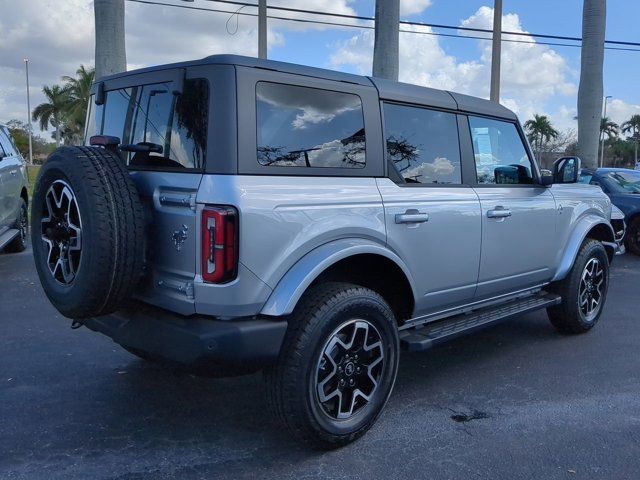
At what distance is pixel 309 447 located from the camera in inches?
128

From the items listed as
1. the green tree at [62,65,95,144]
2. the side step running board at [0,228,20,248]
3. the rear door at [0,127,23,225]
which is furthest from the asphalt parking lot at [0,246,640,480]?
the green tree at [62,65,95,144]

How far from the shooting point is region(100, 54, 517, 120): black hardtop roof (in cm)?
304

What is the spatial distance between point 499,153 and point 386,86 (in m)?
1.38

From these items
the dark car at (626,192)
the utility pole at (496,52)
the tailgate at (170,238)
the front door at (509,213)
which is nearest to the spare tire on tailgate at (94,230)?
the tailgate at (170,238)

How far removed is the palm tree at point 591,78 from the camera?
13820mm

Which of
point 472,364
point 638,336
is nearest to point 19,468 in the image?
point 472,364

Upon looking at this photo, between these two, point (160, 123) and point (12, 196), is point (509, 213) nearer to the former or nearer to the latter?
point (160, 123)

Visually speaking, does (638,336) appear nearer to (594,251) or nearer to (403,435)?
(594,251)

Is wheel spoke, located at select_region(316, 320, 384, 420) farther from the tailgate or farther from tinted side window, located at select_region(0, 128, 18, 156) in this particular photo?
tinted side window, located at select_region(0, 128, 18, 156)

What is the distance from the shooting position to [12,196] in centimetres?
848

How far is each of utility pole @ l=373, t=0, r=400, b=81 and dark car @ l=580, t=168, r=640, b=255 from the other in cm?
423

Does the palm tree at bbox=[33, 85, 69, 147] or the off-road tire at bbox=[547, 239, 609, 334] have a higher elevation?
the palm tree at bbox=[33, 85, 69, 147]

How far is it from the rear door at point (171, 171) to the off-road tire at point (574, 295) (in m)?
3.66

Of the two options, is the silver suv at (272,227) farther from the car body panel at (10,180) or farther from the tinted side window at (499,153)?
the car body panel at (10,180)
